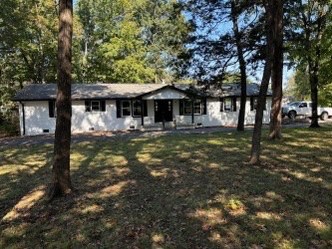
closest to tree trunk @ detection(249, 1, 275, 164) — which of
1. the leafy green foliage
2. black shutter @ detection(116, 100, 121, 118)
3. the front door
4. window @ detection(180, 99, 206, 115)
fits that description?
black shutter @ detection(116, 100, 121, 118)

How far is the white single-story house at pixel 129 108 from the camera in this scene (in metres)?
28.1

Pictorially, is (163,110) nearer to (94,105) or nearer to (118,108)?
(118,108)

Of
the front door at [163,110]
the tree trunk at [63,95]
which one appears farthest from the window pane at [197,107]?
the tree trunk at [63,95]

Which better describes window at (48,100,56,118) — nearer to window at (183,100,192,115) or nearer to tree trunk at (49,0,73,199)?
window at (183,100,192,115)

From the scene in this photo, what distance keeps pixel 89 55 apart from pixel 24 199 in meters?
35.4

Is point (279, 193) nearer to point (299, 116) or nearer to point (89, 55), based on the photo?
point (299, 116)

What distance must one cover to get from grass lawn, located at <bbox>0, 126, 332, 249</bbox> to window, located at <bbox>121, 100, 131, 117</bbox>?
16.9m

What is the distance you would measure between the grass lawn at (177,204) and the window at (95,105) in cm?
1621

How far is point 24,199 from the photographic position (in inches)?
354

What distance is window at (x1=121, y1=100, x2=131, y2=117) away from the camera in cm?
3041

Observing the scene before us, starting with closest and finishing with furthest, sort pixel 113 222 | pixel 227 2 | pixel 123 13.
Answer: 1. pixel 113 222
2. pixel 227 2
3. pixel 123 13

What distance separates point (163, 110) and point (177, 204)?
79.3 ft

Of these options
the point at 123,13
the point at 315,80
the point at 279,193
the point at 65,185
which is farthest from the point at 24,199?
the point at 123,13

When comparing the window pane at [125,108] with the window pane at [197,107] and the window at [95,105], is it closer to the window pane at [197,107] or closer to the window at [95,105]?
the window at [95,105]
